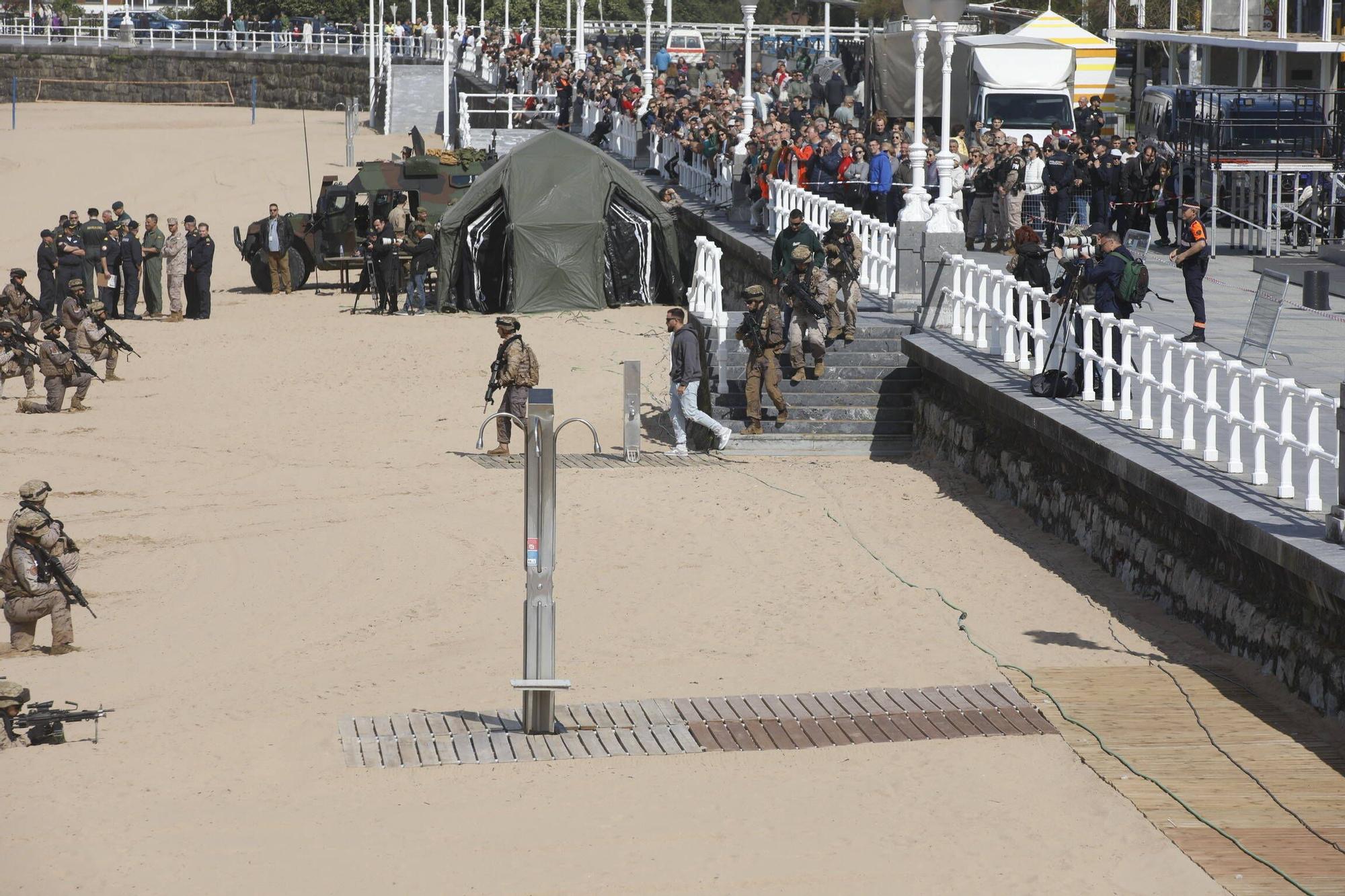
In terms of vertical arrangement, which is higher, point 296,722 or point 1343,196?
point 1343,196

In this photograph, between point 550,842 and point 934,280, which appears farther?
point 934,280

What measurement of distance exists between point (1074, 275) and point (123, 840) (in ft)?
30.7

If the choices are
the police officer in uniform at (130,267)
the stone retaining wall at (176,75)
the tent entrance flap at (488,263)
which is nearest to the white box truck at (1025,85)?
the tent entrance flap at (488,263)

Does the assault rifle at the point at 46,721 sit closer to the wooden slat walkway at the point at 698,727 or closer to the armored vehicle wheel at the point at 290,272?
the wooden slat walkway at the point at 698,727

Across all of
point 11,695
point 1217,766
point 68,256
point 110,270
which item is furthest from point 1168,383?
point 110,270

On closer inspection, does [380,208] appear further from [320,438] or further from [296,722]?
[296,722]

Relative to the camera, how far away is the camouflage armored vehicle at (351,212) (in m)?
30.9

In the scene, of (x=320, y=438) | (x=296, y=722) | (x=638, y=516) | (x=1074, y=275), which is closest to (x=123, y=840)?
(x=296, y=722)

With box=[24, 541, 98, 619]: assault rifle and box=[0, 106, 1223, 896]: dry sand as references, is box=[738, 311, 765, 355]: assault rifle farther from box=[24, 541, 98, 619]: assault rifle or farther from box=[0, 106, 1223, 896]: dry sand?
box=[24, 541, 98, 619]: assault rifle

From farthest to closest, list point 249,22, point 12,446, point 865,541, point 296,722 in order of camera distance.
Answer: point 249,22 < point 12,446 < point 865,541 < point 296,722

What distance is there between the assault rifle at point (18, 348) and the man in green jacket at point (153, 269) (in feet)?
20.8

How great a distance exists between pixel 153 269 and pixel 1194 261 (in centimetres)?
1683

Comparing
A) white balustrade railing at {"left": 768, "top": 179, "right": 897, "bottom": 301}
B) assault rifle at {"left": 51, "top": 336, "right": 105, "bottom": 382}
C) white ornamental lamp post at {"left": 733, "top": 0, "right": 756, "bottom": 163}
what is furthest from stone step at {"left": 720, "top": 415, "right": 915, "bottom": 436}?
white ornamental lamp post at {"left": 733, "top": 0, "right": 756, "bottom": 163}

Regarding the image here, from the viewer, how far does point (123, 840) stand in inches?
360
